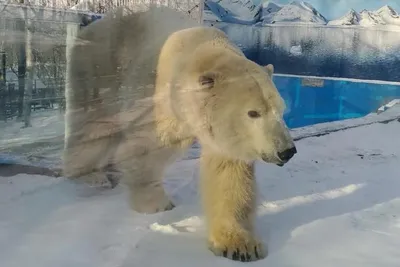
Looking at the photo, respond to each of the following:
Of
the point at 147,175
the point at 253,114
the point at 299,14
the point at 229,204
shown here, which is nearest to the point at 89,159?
the point at 147,175

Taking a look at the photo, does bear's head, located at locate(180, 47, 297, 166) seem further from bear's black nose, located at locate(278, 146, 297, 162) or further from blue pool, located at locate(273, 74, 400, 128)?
blue pool, located at locate(273, 74, 400, 128)

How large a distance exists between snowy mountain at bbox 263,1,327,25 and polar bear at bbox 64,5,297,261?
106 centimetres

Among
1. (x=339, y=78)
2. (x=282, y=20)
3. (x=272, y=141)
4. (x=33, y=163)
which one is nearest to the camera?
(x=272, y=141)

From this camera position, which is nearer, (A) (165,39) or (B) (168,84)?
(B) (168,84)

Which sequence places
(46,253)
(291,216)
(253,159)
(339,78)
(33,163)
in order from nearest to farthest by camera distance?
(46,253) → (253,159) → (291,216) → (33,163) → (339,78)

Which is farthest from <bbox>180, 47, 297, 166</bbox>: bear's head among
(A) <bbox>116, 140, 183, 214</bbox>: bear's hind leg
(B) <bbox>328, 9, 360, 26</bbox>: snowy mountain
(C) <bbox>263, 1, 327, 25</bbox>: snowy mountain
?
(B) <bbox>328, 9, 360, 26</bbox>: snowy mountain

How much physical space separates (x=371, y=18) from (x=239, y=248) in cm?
248

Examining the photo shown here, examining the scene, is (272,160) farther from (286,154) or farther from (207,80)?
(207,80)

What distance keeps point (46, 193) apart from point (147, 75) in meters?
0.55

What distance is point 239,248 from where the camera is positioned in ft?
5.08

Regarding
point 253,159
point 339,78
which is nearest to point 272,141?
point 253,159

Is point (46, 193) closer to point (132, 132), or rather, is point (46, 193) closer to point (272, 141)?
point (132, 132)

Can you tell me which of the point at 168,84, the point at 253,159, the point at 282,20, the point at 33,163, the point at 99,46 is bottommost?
the point at 33,163

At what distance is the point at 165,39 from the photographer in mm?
1940
